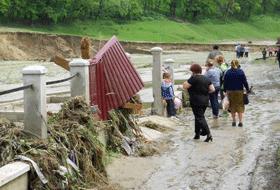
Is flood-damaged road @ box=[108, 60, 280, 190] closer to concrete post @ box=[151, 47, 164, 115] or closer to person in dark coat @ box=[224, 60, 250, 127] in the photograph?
person in dark coat @ box=[224, 60, 250, 127]

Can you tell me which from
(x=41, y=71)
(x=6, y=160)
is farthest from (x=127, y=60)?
(x=6, y=160)

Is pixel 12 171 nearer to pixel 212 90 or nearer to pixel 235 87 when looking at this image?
pixel 212 90

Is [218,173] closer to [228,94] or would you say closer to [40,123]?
[40,123]

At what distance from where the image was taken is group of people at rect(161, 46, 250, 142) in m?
12.5

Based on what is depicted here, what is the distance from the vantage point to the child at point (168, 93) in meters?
16.1

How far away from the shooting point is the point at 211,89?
12680mm

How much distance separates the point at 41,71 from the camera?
26.2ft

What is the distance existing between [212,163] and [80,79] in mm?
2702

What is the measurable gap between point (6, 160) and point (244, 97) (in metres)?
8.38

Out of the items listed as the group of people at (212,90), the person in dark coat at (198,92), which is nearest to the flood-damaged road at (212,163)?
the group of people at (212,90)

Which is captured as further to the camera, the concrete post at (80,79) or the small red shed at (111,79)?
the small red shed at (111,79)

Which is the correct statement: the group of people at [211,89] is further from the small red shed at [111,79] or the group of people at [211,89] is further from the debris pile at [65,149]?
the debris pile at [65,149]

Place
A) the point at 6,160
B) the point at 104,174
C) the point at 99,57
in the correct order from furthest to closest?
1. the point at 99,57
2. the point at 104,174
3. the point at 6,160

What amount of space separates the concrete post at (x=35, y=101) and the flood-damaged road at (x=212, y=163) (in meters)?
1.68
